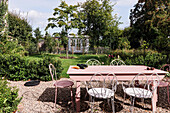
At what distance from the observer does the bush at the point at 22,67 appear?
4453 mm

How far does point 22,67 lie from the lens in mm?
4523

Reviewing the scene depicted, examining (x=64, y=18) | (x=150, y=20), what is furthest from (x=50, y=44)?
(x=150, y=20)

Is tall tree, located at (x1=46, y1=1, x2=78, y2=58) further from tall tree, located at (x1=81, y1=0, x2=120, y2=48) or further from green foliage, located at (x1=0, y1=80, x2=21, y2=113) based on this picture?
green foliage, located at (x1=0, y1=80, x2=21, y2=113)

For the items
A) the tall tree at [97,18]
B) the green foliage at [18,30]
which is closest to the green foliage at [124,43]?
the tall tree at [97,18]

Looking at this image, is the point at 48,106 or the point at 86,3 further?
the point at 86,3

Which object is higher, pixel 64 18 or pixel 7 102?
pixel 64 18

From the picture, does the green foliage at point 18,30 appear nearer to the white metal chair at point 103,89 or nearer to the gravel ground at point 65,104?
the gravel ground at point 65,104

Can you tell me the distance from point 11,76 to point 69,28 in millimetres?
8482

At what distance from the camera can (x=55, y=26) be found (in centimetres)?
1195

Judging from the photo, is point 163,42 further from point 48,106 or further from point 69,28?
point 69,28

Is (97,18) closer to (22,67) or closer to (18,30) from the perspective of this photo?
(18,30)

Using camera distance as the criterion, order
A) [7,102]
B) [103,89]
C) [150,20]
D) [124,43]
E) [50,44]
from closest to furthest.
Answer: [7,102] < [103,89] < [124,43] < [150,20] < [50,44]

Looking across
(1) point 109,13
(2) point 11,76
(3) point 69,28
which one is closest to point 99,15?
(1) point 109,13

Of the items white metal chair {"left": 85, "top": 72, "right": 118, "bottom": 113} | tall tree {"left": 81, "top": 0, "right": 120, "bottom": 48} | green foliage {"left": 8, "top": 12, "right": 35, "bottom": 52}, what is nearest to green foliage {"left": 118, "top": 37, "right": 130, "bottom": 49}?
tall tree {"left": 81, "top": 0, "right": 120, "bottom": 48}
